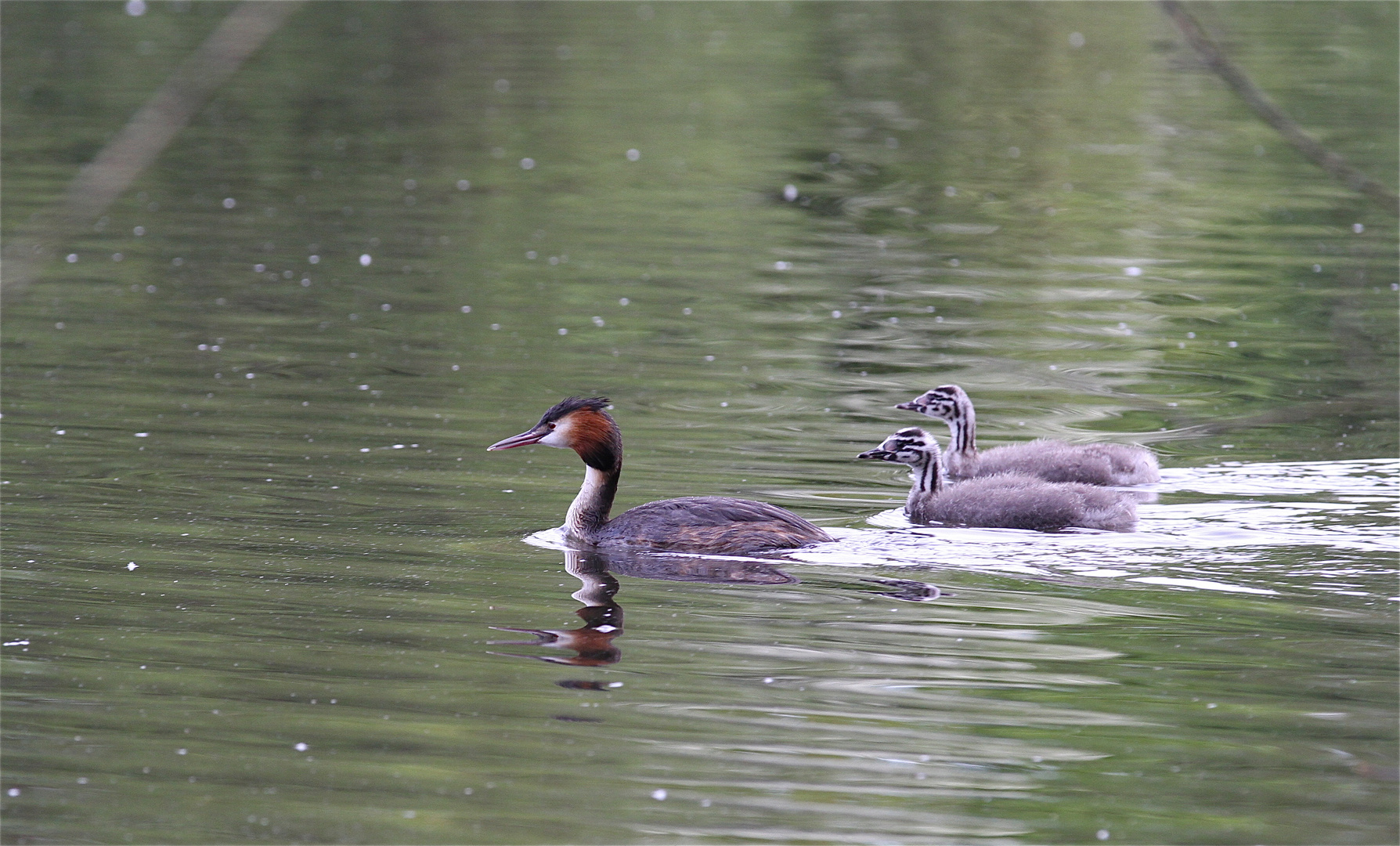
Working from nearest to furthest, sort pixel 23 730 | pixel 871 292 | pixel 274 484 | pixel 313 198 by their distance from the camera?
pixel 23 730, pixel 274 484, pixel 871 292, pixel 313 198

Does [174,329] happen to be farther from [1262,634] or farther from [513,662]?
[1262,634]

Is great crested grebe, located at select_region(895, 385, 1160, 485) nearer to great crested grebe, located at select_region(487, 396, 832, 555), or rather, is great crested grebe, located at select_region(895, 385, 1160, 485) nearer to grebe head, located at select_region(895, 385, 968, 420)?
grebe head, located at select_region(895, 385, 968, 420)

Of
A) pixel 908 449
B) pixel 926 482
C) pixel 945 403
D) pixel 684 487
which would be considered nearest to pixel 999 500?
pixel 926 482

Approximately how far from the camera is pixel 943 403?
31.7ft

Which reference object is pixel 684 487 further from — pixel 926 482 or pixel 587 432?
pixel 926 482

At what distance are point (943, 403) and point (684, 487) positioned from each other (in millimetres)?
1627

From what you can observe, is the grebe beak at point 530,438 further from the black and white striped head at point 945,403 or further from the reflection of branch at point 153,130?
the reflection of branch at point 153,130

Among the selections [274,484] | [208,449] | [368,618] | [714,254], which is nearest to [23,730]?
[368,618]

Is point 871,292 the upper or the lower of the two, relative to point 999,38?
lower

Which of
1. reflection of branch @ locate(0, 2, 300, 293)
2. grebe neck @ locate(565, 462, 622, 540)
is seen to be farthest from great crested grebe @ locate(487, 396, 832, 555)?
reflection of branch @ locate(0, 2, 300, 293)

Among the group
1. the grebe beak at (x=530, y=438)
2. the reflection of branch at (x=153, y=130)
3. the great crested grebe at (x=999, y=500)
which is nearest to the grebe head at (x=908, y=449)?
the great crested grebe at (x=999, y=500)

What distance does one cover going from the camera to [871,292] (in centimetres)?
1460

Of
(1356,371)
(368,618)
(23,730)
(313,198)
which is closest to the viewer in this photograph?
(23,730)

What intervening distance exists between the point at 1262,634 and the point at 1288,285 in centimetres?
870
